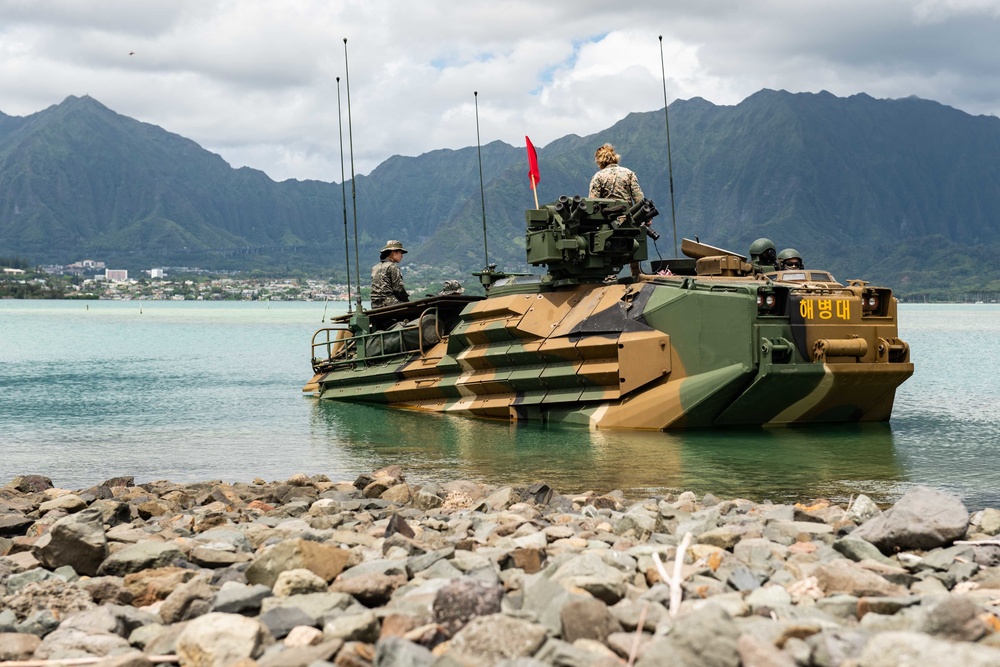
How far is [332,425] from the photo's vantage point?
22.8 m

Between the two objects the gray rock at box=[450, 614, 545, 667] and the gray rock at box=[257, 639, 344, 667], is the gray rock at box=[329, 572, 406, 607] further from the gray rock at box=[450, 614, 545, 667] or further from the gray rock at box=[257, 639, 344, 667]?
the gray rock at box=[450, 614, 545, 667]

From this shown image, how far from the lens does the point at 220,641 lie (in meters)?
6.02

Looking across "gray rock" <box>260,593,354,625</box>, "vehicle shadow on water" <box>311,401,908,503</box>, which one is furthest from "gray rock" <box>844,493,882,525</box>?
"gray rock" <box>260,593,354,625</box>

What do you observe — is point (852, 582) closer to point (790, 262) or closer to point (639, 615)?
point (639, 615)

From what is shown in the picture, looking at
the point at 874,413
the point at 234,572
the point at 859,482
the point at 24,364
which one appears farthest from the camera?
the point at 24,364

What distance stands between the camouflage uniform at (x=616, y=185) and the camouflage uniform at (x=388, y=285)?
6844 mm

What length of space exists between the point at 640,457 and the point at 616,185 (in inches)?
221

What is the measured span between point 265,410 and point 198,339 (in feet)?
181

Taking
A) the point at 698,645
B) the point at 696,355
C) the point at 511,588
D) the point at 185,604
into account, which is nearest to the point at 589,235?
the point at 696,355

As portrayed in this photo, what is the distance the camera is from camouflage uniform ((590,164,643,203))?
1991cm

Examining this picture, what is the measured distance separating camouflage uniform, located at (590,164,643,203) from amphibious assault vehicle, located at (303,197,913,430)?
41cm

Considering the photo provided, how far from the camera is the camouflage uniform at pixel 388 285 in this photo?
2577cm

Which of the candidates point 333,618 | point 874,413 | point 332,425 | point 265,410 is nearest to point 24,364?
point 265,410

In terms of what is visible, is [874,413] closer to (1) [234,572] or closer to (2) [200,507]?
(2) [200,507]
